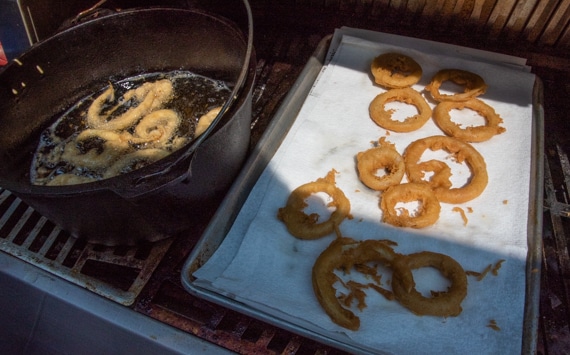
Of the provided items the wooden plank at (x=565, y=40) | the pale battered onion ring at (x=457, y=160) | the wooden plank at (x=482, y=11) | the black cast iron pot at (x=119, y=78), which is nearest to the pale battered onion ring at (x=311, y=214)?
the black cast iron pot at (x=119, y=78)

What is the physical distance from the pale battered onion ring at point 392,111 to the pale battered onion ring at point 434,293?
2.92 feet

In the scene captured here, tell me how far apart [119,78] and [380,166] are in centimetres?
185

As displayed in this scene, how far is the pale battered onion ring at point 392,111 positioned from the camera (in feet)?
8.43

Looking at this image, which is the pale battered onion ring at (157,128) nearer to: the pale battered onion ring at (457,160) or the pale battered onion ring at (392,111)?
the pale battered onion ring at (392,111)

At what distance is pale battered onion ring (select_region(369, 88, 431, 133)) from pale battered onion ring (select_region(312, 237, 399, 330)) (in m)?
0.85

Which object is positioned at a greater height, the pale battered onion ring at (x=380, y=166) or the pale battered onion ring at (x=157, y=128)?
the pale battered onion ring at (x=380, y=166)

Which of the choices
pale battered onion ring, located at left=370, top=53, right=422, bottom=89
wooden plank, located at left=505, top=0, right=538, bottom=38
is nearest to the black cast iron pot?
pale battered onion ring, located at left=370, top=53, right=422, bottom=89

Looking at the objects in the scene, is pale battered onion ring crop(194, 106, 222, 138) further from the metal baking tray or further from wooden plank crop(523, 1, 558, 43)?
wooden plank crop(523, 1, 558, 43)

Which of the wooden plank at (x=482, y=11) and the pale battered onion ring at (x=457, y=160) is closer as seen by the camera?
the pale battered onion ring at (x=457, y=160)

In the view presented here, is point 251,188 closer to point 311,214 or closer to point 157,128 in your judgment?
point 311,214

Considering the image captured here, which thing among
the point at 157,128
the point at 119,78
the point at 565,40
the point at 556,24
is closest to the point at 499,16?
the point at 556,24

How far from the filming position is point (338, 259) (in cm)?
196

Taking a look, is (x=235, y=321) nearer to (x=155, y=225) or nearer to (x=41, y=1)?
(x=155, y=225)

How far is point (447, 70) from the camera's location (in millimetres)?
2746
